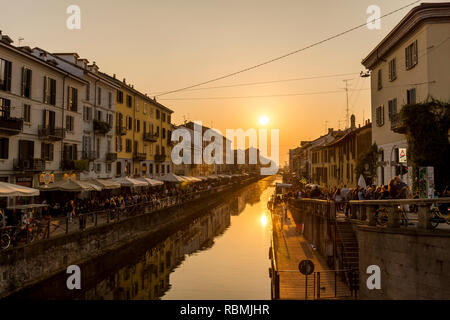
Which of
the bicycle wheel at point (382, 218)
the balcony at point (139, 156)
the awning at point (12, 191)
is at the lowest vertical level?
the bicycle wheel at point (382, 218)

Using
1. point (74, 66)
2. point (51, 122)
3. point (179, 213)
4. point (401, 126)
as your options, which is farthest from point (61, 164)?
point (401, 126)

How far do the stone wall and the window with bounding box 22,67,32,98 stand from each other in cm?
2356

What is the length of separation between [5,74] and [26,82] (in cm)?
194

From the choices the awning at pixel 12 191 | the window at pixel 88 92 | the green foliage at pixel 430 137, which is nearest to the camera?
the awning at pixel 12 191

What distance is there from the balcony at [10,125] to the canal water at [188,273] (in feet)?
33.5

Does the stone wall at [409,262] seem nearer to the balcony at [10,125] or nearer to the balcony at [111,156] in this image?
the balcony at [10,125]

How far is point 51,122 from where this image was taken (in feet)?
90.5

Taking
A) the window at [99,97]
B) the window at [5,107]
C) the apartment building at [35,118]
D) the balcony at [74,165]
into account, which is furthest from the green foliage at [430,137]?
the window at [99,97]

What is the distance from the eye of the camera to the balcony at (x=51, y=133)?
26094 mm

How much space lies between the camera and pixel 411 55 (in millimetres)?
19578

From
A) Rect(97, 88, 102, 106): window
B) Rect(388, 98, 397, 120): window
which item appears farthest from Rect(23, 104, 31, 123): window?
Rect(388, 98, 397, 120): window

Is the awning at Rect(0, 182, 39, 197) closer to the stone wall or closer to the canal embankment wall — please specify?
the canal embankment wall

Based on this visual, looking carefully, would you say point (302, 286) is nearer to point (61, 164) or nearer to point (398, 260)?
point (398, 260)
